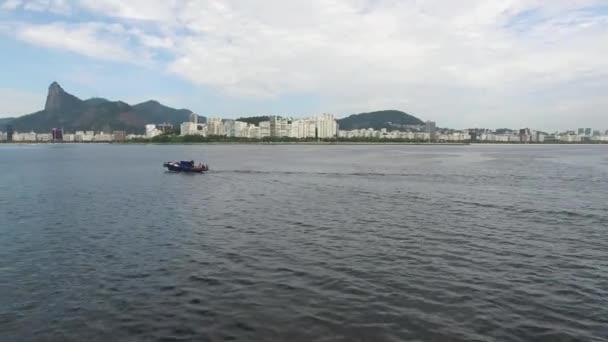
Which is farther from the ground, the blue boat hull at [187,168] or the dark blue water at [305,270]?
the blue boat hull at [187,168]

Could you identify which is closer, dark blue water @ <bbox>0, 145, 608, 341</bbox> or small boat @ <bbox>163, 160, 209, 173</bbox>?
dark blue water @ <bbox>0, 145, 608, 341</bbox>

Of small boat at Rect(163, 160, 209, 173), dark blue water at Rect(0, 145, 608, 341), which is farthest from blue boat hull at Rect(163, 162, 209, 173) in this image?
dark blue water at Rect(0, 145, 608, 341)

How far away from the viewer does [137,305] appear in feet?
49.2

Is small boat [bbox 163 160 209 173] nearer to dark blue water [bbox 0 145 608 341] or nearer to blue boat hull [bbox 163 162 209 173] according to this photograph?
blue boat hull [bbox 163 162 209 173]

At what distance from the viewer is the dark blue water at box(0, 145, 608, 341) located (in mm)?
13414

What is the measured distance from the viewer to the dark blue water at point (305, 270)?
13.4m

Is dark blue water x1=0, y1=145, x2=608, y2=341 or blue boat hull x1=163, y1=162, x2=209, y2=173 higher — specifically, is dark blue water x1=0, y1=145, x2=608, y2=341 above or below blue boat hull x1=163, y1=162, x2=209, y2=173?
below

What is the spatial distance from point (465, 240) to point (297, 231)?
10133 mm

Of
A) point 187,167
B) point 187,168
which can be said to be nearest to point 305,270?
point 187,168

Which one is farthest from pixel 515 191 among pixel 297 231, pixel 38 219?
pixel 38 219

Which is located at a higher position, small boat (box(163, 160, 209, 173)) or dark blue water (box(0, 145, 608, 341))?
small boat (box(163, 160, 209, 173))

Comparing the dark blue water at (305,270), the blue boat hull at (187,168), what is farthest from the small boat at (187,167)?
the dark blue water at (305,270)

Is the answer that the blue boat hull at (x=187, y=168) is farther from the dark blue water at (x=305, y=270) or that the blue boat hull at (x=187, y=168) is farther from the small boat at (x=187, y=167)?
the dark blue water at (x=305, y=270)

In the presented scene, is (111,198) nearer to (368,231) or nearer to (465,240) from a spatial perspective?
(368,231)
